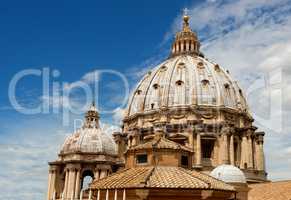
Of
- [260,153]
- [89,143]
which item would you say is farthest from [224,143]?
[89,143]

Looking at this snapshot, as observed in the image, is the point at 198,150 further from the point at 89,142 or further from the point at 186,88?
→ the point at 89,142

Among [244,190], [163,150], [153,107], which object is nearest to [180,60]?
[153,107]

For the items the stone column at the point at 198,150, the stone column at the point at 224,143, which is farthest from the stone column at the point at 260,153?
the stone column at the point at 198,150

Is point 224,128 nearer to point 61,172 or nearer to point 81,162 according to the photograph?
point 81,162

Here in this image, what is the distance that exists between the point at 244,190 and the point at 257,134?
23396 mm

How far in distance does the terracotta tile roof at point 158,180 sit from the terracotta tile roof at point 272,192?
13.8m

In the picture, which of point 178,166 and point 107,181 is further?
point 178,166

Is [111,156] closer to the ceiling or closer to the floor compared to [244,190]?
closer to the ceiling

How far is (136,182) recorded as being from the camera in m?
23.6

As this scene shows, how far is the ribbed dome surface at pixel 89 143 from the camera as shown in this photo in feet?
192

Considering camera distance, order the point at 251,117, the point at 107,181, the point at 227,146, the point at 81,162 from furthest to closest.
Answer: the point at 251,117
the point at 81,162
the point at 227,146
the point at 107,181

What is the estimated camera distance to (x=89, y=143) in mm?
58938

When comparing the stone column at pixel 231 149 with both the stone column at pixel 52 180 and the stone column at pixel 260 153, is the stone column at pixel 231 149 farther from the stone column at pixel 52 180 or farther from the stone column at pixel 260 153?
the stone column at pixel 52 180

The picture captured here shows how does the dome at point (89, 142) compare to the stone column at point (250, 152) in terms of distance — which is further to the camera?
the dome at point (89, 142)
